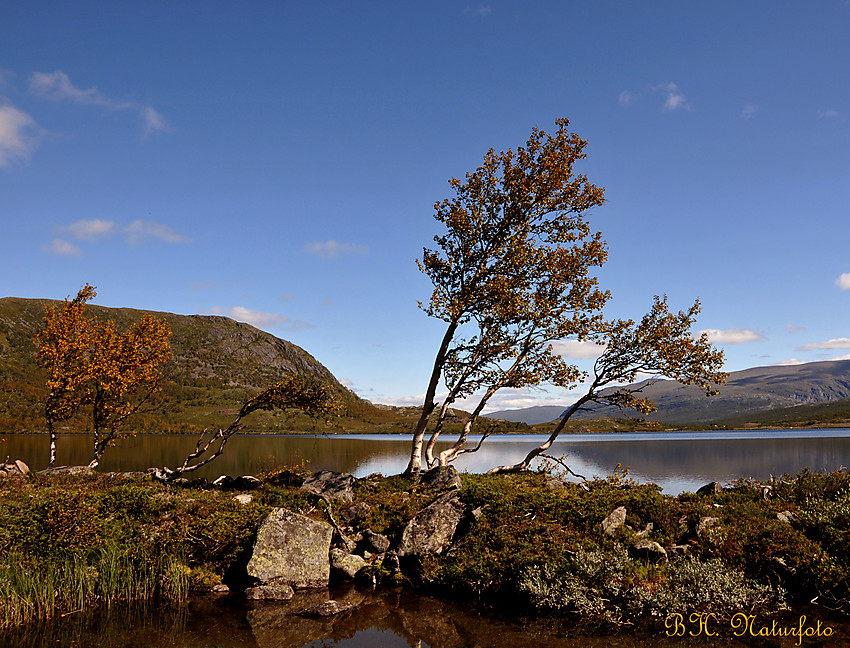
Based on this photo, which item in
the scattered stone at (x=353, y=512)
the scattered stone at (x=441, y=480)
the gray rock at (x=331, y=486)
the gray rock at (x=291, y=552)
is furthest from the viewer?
the scattered stone at (x=441, y=480)

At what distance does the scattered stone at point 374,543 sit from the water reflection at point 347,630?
3413 millimetres

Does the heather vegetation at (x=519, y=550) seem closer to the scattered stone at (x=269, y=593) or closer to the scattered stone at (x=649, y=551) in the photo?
the scattered stone at (x=649, y=551)

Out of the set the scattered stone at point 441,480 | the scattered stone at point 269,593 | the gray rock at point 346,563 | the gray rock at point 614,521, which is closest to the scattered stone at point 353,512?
the gray rock at point 346,563

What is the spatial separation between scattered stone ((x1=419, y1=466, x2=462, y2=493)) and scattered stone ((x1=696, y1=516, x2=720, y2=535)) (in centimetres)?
953

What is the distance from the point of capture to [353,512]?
21.8m

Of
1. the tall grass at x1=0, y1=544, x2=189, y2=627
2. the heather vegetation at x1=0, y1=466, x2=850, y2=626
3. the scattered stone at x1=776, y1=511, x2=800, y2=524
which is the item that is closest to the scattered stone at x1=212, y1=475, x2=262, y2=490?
the heather vegetation at x1=0, y1=466, x2=850, y2=626

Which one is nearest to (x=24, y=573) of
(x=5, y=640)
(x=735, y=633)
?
(x=5, y=640)

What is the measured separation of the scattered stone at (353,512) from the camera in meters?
21.6

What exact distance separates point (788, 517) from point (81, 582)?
2209cm

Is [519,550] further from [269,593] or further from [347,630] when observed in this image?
[269,593]

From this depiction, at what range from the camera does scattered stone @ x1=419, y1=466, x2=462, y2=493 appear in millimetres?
23656

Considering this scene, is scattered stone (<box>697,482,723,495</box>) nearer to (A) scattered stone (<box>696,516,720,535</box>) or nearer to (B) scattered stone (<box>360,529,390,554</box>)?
(A) scattered stone (<box>696,516,720,535</box>)

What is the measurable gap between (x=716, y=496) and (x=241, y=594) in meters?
17.9

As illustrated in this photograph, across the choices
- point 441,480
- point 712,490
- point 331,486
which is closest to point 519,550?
point 441,480
